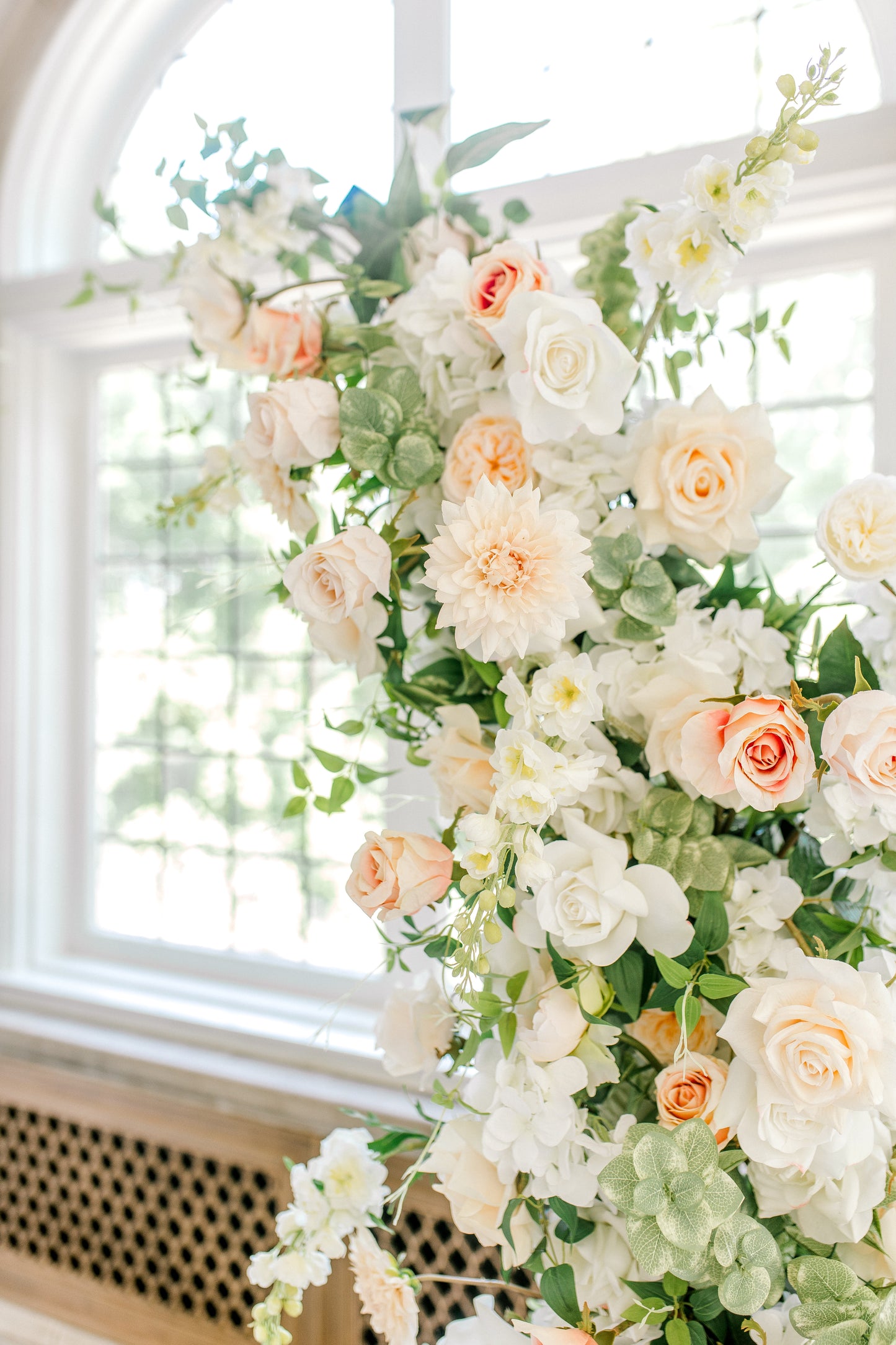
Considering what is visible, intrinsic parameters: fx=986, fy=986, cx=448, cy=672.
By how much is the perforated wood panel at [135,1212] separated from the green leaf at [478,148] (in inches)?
59.1

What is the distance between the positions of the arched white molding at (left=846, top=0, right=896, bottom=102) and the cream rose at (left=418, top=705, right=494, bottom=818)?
109 centimetres

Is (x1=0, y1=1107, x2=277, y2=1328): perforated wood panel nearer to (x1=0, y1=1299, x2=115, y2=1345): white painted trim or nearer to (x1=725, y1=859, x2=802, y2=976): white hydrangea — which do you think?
(x1=0, y1=1299, x2=115, y2=1345): white painted trim

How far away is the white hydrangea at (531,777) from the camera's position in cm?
59

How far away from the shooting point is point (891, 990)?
2.29 feet

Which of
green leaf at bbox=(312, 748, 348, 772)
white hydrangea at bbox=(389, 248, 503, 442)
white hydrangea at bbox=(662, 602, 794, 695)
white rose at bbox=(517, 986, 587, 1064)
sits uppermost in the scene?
white hydrangea at bbox=(389, 248, 503, 442)

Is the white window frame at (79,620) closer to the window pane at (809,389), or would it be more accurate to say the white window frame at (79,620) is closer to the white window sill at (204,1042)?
the white window sill at (204,1042)

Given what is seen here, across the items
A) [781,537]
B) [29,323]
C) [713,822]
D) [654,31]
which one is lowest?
[713,822]

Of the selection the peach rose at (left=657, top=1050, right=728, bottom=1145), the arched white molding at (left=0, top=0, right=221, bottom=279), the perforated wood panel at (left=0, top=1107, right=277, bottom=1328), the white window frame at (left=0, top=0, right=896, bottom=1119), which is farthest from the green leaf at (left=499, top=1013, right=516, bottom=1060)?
the arched white molding at (left=0, top=0, right=221, bottom=279)

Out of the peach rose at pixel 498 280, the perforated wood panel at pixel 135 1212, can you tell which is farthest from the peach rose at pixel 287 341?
Answer: the perforated wood panel at pixel 135 1212

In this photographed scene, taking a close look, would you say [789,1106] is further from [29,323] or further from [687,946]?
[29,323]

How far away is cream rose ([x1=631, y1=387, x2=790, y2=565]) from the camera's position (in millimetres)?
714

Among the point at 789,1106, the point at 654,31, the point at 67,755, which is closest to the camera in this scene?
the point at 789,1106

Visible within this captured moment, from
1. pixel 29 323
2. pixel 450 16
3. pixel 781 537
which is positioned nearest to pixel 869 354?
pixel 781 537

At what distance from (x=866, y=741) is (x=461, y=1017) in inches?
13.7
